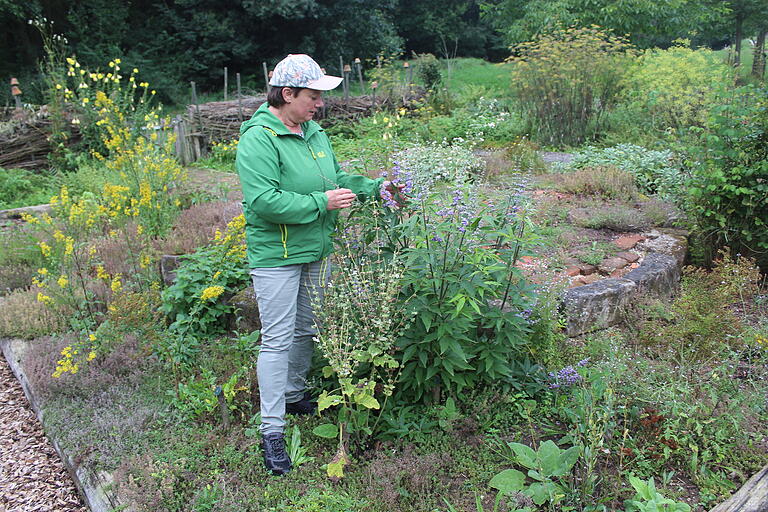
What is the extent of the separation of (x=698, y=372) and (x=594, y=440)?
1.39 m

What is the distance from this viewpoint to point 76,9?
1872 centimetres

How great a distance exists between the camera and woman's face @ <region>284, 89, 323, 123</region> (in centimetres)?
288

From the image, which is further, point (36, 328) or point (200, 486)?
point (36, 328)

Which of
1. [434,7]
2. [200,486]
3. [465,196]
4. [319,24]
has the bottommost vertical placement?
[200,486]

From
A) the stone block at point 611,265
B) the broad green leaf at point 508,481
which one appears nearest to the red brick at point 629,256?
the stone block at point 611,265

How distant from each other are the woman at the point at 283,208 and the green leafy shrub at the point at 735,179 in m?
3.48

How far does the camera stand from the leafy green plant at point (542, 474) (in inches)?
103

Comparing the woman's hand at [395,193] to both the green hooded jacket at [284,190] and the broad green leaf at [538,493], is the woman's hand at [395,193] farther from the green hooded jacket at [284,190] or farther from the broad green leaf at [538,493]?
the broad green leaf at [538,493]

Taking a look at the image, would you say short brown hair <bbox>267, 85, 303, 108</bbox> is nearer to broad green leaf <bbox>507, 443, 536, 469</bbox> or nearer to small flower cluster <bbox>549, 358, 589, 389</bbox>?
broad green leaf <bbox>507, 443, 536, 469</bbox>

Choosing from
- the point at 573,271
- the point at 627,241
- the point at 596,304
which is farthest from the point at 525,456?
the point at 627,241

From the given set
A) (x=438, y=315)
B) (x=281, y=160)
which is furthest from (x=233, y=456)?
(x=281, y=160)

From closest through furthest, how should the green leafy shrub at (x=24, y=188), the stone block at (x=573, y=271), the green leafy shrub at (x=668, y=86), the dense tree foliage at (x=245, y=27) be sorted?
the stone block at (x=573, y=271) < the green leafy shrub at (x=24, y=188) < the green leafy shrub at (x=668, y=86) < the dense tree foliage at (x=245, y=27)

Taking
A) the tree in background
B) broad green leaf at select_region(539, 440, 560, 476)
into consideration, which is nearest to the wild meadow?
broad green leaf at select_region(539, 440, 560, 476)

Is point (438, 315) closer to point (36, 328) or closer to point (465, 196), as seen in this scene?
point (465, 196)
